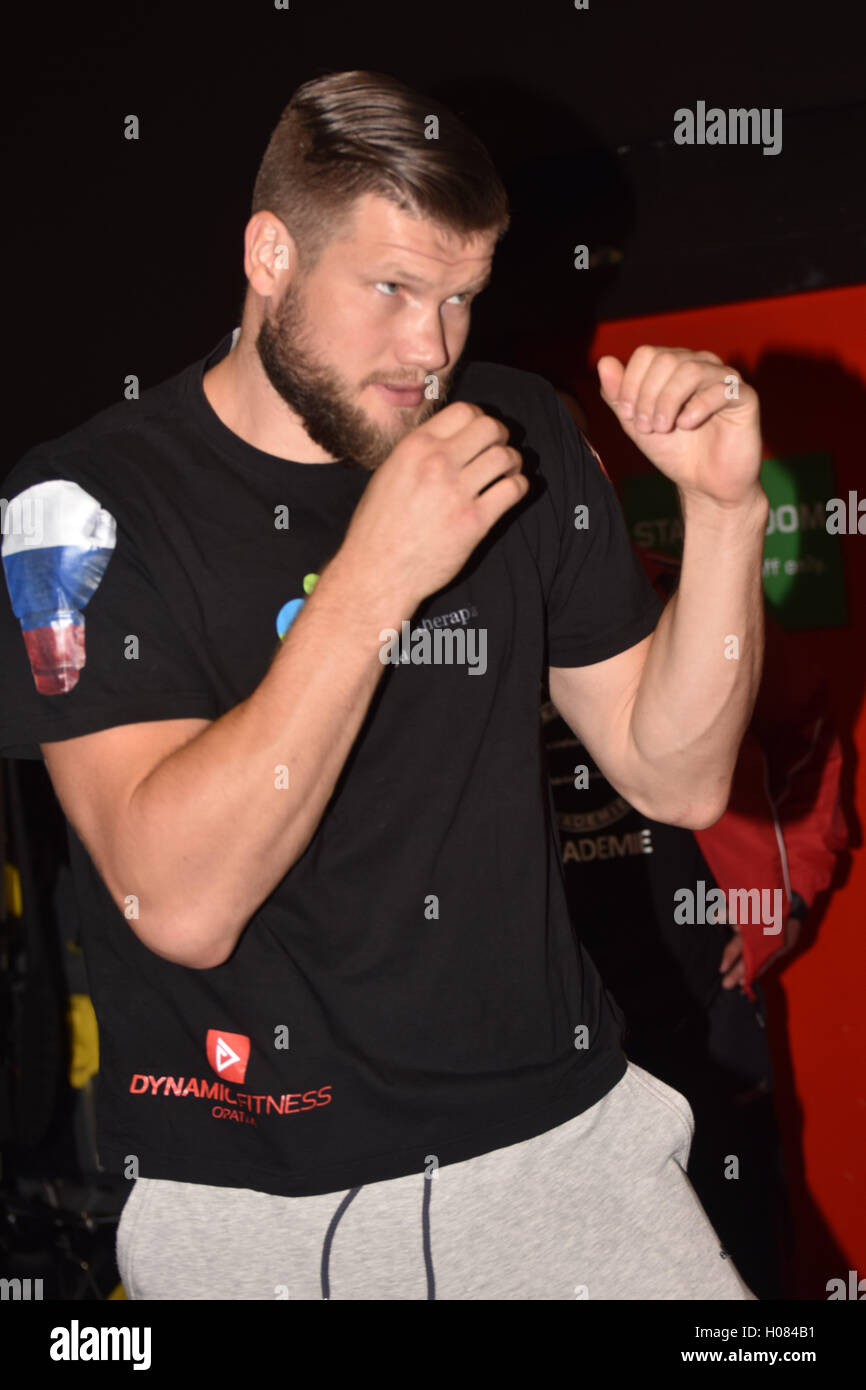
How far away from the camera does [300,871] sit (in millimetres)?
1202

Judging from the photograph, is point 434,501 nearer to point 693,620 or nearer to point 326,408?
point 326,408

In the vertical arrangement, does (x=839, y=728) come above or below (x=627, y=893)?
above

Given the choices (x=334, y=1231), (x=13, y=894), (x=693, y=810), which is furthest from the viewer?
(x=13, y=894)

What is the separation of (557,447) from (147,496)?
500 millimetres

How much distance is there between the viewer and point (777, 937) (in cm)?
244

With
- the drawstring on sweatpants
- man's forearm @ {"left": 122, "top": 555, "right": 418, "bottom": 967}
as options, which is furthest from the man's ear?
the drawstring on sweatpants

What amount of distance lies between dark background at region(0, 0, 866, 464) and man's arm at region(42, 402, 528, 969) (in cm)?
171

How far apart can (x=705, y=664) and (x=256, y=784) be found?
1.70ft

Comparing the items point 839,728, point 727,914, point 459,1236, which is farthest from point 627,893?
point 459,1236

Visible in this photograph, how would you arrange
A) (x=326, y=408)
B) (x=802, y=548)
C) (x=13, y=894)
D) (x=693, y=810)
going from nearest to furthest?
(x=326, y=408)
(x=693, y=810)
(x=802, y=548)
(x=13, y=894)

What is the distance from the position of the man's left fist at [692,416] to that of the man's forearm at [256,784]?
0.31 metres

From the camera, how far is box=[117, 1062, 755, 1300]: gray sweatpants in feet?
3.94

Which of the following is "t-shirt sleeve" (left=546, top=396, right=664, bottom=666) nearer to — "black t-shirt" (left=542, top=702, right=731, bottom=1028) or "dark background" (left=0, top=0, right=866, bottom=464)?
"black t-shirt" (left=542, top=702, right=731, bottom=1028)
